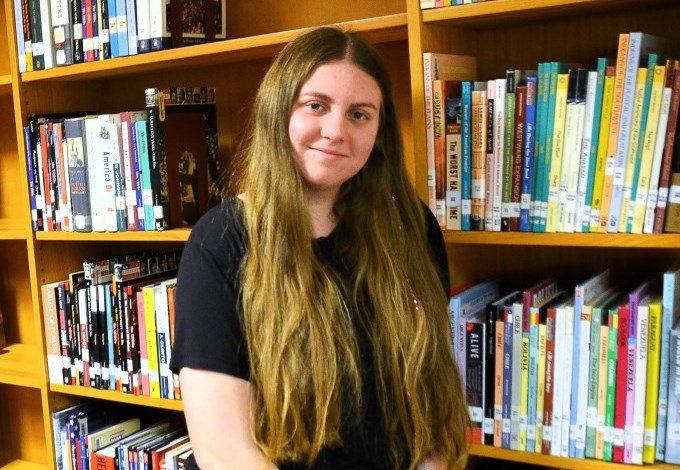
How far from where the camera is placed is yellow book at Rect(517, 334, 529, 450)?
1357mm

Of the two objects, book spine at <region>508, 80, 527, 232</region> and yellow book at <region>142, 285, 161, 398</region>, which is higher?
book spine at <region>508, 80, 527, 232</region>

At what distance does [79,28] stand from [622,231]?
1318 mm

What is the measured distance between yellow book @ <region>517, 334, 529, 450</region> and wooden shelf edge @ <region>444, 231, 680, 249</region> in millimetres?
182

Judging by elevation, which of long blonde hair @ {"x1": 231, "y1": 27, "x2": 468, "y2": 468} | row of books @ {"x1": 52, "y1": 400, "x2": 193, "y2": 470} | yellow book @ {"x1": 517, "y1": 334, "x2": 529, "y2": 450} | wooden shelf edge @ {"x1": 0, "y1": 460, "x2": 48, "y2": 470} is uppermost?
long blonde hair @ {"x1": 231, "y1": 27, "x2": 468, "y2": 468}

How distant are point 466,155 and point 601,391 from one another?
486mm

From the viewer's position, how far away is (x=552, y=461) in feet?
4.43

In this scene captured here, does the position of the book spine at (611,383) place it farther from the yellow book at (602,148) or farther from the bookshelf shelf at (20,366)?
the bookshelf shelf at (20,366)

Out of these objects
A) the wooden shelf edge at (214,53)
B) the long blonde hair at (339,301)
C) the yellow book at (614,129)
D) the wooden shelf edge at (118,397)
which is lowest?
the wooden shelf edge at (118,397)

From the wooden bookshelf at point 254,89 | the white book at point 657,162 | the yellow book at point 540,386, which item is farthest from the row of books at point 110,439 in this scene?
the white book at point 657,162

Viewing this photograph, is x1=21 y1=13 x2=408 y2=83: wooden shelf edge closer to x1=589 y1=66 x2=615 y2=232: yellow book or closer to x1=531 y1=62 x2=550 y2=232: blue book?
x1=531 y1=62 x2=550 y2=232: blue book

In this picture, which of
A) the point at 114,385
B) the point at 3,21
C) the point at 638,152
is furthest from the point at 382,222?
the point at 3,21

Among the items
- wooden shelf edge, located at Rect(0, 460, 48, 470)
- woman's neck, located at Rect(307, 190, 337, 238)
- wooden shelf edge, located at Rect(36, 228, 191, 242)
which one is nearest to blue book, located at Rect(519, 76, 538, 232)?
woman's neck, located at Rect(307, 190, 337, 238)

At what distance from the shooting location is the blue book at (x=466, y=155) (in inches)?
53.5

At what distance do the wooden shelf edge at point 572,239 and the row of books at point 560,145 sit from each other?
0.02 metres
